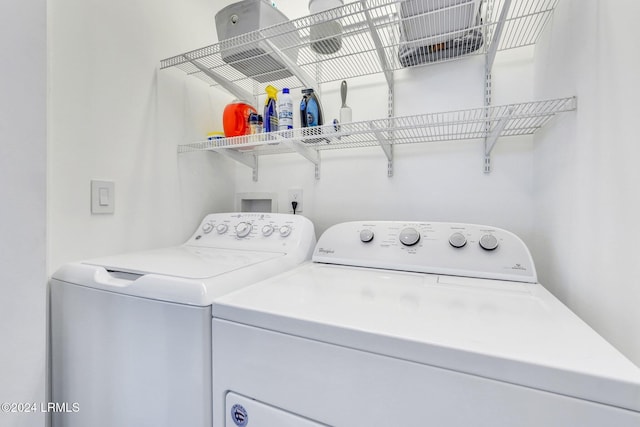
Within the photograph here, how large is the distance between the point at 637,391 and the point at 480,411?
0.65 feet

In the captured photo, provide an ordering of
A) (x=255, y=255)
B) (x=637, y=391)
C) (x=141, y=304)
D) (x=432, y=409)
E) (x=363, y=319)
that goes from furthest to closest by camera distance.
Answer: (x=255, y=255) < (x=141, y=304) < (x=363, y=319) < (x=432, y=409) < (x=637, y=391)

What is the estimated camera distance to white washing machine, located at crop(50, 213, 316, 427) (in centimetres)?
69

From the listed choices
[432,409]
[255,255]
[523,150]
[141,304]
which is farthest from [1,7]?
[523,150]

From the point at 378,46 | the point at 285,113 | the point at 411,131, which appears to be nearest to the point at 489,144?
the point at 411,131

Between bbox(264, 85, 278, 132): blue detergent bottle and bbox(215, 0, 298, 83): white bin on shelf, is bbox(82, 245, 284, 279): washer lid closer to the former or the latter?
bbox(264, 85, 278, 132): blue detergent bottle

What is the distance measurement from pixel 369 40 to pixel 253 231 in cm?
102

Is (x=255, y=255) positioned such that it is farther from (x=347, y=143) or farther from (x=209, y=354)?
(x=347, y=143)

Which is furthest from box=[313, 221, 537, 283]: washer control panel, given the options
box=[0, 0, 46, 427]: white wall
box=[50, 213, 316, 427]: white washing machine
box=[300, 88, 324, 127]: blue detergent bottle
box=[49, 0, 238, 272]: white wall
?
box=[0, 0, 46, 427]: white wall

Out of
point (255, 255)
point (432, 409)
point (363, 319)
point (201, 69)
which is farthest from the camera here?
point (201, 69)

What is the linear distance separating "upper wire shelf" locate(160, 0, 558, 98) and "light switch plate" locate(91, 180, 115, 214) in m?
0.61

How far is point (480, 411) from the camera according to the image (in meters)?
0.45

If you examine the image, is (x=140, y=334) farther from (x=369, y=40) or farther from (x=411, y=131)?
(x=369, y=40)

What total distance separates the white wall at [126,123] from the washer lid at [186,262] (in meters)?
0.17

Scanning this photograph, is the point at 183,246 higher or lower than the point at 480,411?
higher
